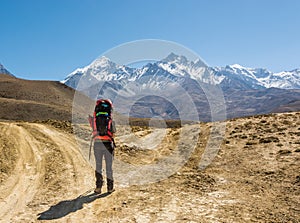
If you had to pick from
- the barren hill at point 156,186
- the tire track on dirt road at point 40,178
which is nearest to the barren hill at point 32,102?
the tire track on dirt road at point 40,178

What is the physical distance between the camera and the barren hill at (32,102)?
12481 centimetres

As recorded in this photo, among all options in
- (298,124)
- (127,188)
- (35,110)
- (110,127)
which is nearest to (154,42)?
(110,127)

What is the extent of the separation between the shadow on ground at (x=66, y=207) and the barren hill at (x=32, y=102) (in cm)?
10788

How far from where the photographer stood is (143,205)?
31.8 ft

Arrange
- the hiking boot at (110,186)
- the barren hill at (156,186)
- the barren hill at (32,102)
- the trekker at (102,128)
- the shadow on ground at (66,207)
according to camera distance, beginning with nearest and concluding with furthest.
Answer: the shadow on ground at (66,207)
the barren hill at (156,186)
the hiking boot at (110,186)
the trekker at (102,128)
the barren hill at (32,102)

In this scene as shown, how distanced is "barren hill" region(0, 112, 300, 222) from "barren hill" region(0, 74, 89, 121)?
10078cm

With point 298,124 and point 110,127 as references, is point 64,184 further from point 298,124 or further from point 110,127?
point 298,124

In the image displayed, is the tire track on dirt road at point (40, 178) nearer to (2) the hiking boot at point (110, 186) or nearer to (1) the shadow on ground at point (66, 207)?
(1) the shadow on ground at point (66, 207)

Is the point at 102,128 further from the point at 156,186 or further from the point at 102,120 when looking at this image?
the point at 156,186

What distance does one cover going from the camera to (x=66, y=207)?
952 cm

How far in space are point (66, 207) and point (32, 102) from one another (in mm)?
146097

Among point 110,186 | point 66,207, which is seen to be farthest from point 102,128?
point 66,207

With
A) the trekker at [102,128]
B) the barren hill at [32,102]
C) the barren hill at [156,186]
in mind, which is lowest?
the barren hill at [156,186]

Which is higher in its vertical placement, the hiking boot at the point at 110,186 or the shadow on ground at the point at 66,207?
the hiking boot at the point at 110,186
